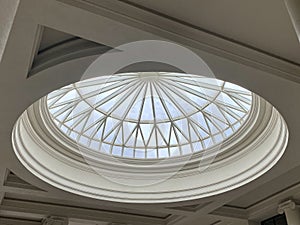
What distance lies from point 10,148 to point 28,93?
222 cm

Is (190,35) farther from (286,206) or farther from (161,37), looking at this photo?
(286,206)

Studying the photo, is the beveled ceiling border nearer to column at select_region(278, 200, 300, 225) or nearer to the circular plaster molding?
the circular plaster molding

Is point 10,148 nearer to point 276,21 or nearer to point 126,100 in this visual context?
point 126,100

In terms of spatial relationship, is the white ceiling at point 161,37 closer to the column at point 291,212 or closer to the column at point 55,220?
the column at point 291,212

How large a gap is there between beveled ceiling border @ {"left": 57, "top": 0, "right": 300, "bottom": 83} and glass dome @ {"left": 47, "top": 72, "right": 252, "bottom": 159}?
413cm

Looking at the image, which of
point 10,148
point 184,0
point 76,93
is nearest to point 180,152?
point 76,93

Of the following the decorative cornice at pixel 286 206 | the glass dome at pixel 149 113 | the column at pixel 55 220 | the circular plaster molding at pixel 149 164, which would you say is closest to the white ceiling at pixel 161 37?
the circular plaster molding at pixel 149 164

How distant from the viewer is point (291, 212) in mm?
12172

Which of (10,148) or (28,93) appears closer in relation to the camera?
(28,93)

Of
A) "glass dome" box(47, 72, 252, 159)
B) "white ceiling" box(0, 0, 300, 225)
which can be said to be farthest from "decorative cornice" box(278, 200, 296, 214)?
"glass dome" box(47, 72, 252, 159)

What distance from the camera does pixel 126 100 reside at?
1278 centimetres

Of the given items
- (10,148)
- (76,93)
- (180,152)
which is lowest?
(10,148)

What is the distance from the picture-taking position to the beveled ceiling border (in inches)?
217

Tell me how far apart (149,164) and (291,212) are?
490cm
